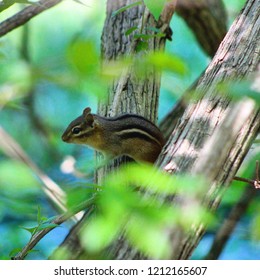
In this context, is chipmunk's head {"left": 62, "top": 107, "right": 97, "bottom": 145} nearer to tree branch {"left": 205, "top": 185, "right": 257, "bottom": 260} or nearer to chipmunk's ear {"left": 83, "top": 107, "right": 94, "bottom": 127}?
chipmunk's ear {"left": 83, "top": 107, "right": 94, "bottom": 127}

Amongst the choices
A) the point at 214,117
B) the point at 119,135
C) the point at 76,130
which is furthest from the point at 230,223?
the point at 214,117

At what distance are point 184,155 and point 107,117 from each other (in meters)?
0.79

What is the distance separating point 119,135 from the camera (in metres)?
1.95

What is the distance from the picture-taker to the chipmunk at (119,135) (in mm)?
1787

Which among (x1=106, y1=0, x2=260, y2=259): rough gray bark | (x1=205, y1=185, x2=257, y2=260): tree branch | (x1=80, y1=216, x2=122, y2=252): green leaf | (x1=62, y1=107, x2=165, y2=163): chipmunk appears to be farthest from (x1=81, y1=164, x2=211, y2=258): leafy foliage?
(x1=205, y1=185, x2=257, y2=260): tree branch

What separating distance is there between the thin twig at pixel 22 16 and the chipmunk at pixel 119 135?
402 millimetres

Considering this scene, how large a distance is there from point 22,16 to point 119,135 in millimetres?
547

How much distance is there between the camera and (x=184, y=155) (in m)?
1.20

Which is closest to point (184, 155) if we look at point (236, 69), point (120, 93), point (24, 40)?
point (236, 69)

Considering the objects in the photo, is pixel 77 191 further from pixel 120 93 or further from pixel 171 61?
pixel 120 93

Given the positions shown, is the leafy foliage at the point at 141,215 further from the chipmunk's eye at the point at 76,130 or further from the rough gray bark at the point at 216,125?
the chipmunk's eye at the point at 76,130

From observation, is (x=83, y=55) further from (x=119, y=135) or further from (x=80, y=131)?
(x=80, y=131)
